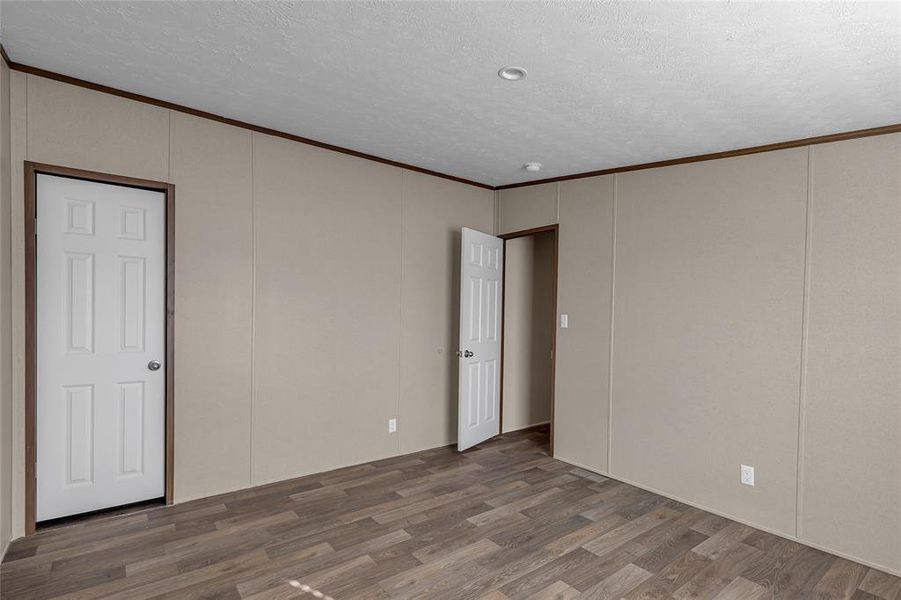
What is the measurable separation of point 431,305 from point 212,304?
6.48 ft

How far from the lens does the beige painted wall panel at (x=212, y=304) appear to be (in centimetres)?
330

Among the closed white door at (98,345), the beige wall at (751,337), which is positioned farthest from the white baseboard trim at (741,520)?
the closed white door at (98,345)

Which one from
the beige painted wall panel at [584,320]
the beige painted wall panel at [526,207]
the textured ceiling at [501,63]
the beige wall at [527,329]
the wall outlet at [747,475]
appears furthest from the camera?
the beige wall at [527,329]

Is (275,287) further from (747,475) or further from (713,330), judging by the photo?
(747,475)

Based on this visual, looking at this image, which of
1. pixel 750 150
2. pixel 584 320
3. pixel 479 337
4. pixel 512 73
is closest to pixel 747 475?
pixel 584 320

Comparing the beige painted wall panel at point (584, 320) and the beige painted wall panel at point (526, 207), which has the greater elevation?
the beige painted wall panel at point (526, 207)

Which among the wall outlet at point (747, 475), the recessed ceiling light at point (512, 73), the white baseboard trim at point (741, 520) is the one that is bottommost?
the white baseboard trim at point (741, 520)

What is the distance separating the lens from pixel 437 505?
3.50 meters

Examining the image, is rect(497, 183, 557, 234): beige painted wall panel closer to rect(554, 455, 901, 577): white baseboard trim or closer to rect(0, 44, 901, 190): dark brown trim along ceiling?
rect(0, 44, 901, 190): dark brown trim along ceiling

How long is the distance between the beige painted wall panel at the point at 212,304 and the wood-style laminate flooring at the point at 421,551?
31 centimetres

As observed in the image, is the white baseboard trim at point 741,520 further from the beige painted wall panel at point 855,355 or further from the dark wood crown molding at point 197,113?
the dark wood crown molding at point 197,113

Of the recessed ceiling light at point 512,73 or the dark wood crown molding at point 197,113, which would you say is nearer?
the recessed ceiling light at point 512,73

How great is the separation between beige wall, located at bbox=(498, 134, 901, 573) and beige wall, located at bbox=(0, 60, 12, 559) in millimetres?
3909

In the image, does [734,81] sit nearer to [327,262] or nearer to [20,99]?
[327,262]
